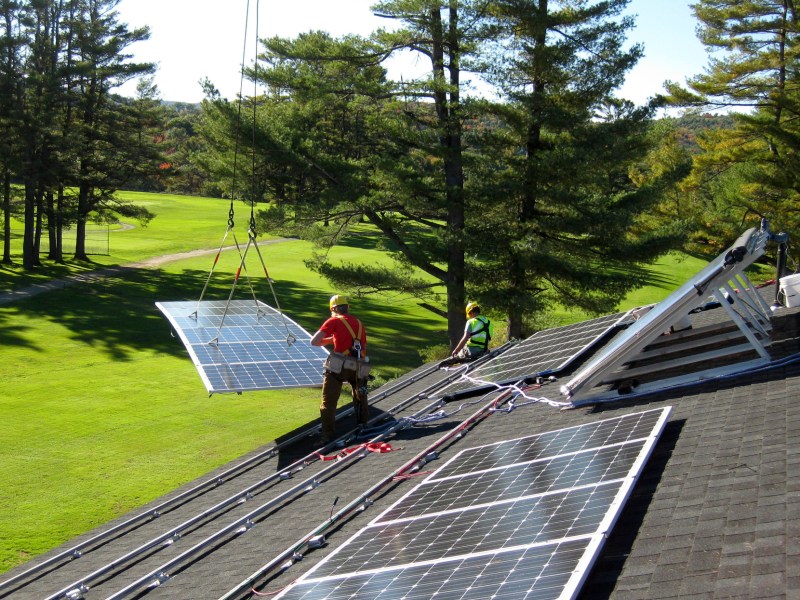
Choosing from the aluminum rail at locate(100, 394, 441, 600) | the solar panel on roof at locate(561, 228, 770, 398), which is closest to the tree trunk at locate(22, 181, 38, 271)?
the aluminum rail at locate(100, 394, 441, 600)

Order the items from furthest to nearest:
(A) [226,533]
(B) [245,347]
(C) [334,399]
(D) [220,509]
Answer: (B) [245,347], (C) [334,399], (D) [220,509], (A) [226,533]

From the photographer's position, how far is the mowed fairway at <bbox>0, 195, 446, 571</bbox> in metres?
20.2

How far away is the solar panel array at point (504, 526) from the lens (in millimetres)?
5430

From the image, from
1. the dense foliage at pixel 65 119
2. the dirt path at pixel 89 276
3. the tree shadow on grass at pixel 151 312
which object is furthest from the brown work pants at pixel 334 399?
the dense foliage at pixel 65 119

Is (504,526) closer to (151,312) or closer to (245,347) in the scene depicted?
(245,347)

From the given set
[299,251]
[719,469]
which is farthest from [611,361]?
[299,251]

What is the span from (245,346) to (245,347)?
73mm

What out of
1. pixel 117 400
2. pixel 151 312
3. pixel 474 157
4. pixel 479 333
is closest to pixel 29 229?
pixel 151 312

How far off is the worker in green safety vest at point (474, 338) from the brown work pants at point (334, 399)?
13.6 feet

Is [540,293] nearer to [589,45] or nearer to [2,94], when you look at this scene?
[589,45]

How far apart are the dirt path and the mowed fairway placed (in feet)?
2.61

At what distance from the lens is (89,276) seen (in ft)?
169

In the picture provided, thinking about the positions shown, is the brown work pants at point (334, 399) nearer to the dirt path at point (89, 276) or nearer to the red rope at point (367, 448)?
the red rope at point (367, 448)

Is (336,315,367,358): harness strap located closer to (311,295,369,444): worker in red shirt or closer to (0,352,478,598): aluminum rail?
(311,295,369,444): worker in red shirt
